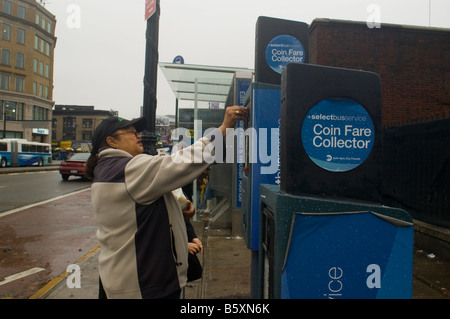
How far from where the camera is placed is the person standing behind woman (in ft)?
5.43

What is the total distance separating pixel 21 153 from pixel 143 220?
32.7 metres

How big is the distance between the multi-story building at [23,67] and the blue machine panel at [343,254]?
155 feet

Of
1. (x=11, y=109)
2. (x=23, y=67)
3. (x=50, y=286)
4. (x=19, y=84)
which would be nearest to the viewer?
(x=50, y=286)

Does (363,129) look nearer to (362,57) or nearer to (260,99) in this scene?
(260,99)

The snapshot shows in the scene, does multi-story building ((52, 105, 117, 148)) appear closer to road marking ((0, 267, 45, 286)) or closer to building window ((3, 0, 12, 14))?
building window ((3, 0, 12, 14))

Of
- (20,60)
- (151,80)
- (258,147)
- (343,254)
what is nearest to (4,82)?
(20,60)

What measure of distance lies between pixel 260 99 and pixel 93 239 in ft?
17.2

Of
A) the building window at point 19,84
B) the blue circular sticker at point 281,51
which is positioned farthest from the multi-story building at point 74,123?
the blue circular sticker at point 281,51

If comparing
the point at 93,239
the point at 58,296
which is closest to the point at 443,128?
the point at 58,296

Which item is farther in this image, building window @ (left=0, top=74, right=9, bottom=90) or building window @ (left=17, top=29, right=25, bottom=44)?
building window @ (left=17, top=29, right=25, bottom=44)

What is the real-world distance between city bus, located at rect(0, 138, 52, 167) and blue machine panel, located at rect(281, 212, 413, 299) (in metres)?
31.6

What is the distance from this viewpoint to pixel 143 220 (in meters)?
1.74

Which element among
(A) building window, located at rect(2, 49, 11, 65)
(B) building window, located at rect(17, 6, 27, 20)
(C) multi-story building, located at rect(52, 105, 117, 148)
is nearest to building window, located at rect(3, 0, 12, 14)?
(B) building window, located at rect(17, 6, 27, 20)

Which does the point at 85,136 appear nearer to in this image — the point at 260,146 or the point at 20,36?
the point at 20,36
